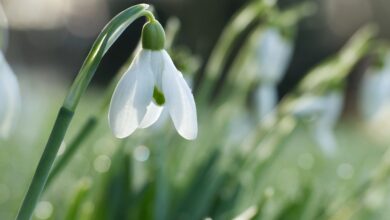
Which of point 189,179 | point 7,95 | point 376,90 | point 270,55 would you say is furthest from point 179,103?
point 376,90

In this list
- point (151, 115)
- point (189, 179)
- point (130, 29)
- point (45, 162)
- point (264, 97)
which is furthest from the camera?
point (130, 29)

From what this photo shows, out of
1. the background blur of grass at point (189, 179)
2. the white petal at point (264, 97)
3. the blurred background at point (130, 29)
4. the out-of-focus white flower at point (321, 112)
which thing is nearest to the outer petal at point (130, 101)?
the background blur of grass at point (189, 179)

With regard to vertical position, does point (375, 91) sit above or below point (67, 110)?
above

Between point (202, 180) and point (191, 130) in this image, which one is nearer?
point (191, 130)

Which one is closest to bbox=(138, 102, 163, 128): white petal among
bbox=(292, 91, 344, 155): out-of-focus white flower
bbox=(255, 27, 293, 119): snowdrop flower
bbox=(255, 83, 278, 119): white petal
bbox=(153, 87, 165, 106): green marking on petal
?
bbox=(153, 87, 165, 106): green marking on petal

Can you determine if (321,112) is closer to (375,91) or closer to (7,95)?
(375,91)

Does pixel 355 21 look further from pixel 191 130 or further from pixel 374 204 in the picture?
pixel 191 130

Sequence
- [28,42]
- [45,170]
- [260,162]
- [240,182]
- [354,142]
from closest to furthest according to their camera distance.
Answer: [45,170], [240,182], [260,162], [354,142], [28,42]

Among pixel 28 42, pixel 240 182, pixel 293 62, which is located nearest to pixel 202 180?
pixel 240 182
